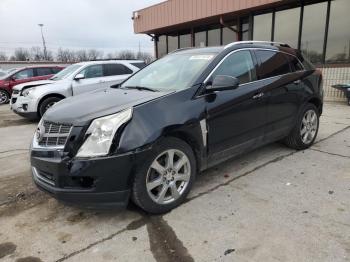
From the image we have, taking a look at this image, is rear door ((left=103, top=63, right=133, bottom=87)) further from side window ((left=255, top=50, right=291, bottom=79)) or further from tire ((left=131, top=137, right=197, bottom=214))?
tire ((left=131, top=137, right=197, bottom=214))

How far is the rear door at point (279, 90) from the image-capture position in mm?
4195

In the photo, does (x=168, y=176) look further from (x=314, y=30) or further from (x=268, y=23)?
(x=268, y=23)

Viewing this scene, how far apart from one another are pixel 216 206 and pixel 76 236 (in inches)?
55.8

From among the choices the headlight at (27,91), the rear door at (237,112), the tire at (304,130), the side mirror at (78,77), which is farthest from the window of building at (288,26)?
the headlight at (27,91)

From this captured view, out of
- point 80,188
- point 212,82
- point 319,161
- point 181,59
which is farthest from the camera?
point 319,161

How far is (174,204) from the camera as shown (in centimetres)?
320

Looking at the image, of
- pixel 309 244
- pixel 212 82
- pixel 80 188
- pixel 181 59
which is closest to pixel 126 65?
pixel 181 59

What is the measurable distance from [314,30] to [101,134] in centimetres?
1051

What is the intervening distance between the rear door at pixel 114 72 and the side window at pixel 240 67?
606 cm

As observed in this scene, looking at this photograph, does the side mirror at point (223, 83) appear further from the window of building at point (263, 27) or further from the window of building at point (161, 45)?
the window of building at point (161, 45)

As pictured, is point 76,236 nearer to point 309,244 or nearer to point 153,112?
point 153,112

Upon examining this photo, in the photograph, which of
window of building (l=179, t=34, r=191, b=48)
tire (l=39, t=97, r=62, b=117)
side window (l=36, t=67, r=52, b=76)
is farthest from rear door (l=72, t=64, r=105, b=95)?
window of building (l=179, t=34, r=191, b=48)

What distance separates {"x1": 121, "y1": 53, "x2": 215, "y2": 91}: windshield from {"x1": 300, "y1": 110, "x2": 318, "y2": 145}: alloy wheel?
2.21 meters

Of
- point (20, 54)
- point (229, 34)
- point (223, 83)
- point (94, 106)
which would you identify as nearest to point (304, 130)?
point (223, 83)
